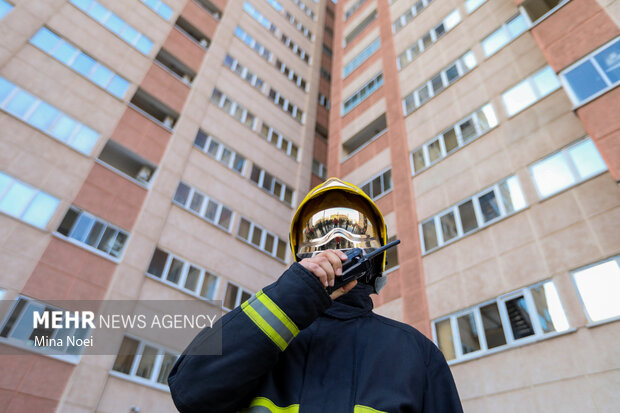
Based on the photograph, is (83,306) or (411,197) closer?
(83,306)

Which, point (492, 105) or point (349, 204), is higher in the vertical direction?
point (492, 105)

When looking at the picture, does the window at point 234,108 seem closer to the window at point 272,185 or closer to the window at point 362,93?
the window at point 272,185

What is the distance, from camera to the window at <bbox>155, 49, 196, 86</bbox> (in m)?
21.8

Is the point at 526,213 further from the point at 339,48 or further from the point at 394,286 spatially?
the point at 339,48

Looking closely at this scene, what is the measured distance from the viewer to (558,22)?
41.2 feet

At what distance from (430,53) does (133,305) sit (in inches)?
685

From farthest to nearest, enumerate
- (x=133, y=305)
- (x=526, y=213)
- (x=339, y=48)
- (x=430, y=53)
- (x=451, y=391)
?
(x=339, y=48) → (x=430, y=53) → (x=133, y=305) → (x=526, y=213) → (x=451, y=391)

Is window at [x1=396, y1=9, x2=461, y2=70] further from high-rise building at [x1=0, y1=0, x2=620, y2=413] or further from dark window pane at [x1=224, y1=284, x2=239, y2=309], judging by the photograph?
dark window pane at [x1=224, y1=284, x2=239, y2=309]

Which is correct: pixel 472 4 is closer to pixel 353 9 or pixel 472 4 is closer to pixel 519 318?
pixel 353 9

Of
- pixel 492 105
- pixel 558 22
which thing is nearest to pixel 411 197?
pixel 492 105

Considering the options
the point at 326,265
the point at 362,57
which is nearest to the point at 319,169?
Result: the point at 362,57

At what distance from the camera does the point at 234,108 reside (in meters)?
23.8

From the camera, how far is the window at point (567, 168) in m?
11.5

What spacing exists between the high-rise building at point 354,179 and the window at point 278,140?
0.77 ft
